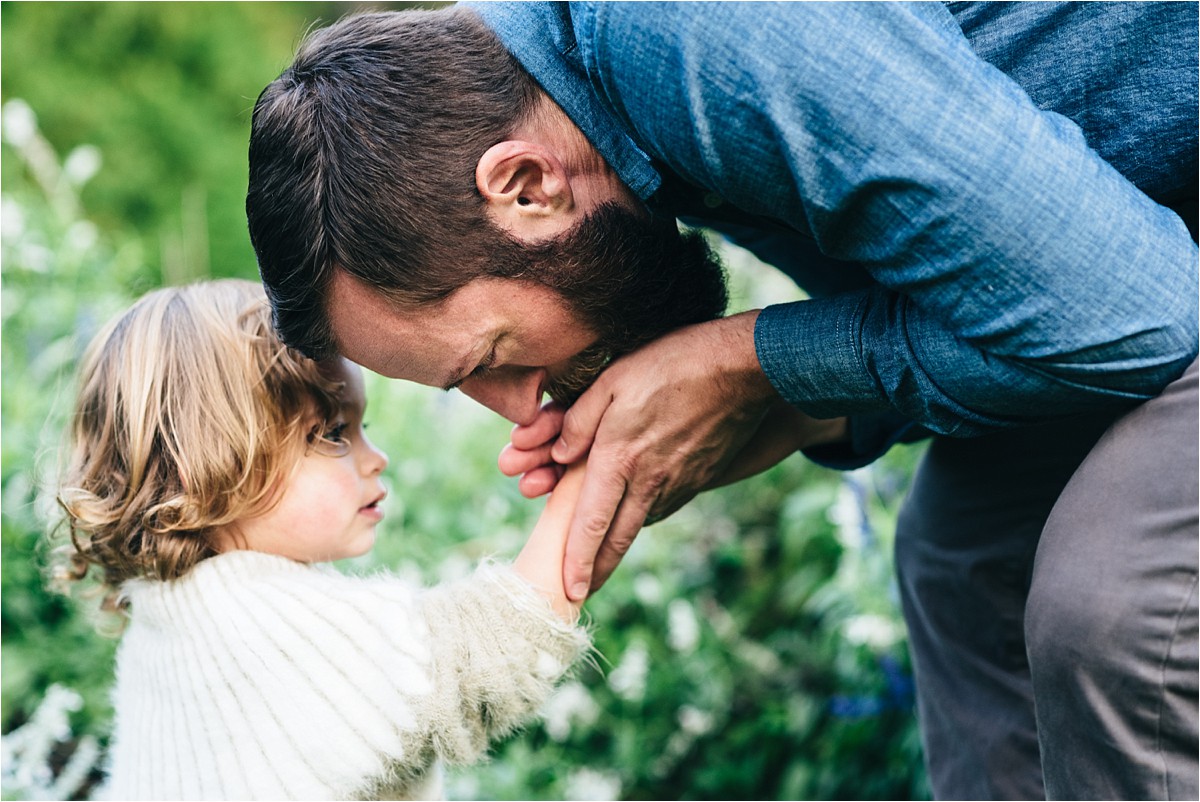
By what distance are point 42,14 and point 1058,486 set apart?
584 cm

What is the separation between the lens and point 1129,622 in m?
1.29

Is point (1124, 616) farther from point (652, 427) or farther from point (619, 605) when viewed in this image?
point (619, 605)

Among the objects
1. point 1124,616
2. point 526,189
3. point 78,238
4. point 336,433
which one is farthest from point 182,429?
point 78,238

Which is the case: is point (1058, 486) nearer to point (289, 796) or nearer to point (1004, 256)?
point (1004, 256)

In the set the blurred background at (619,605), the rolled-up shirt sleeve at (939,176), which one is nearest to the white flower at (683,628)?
the blurred background at (619,605)

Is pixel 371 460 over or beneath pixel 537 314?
beneath

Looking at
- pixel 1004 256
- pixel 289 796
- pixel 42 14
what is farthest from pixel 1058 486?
pixel 42 14

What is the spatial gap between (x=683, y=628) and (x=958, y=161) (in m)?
1.87

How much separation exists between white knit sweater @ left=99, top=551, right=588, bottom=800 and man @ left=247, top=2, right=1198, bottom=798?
0.19 m

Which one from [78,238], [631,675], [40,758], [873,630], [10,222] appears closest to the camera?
[40,758]

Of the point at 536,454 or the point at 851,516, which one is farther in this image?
the point at 851,516

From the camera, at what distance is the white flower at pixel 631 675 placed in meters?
2.80

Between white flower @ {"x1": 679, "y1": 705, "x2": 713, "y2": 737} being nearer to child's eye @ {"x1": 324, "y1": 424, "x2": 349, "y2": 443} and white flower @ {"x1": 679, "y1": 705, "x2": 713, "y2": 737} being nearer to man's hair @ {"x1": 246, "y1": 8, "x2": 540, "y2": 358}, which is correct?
child's eye @ {"x1": 324, "y1": 424, "x2": 349, "y2": 443}

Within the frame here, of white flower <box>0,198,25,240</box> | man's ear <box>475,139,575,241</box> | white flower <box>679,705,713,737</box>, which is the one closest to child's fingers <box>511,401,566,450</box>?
man's ear <box>475,139,575,241</box>
